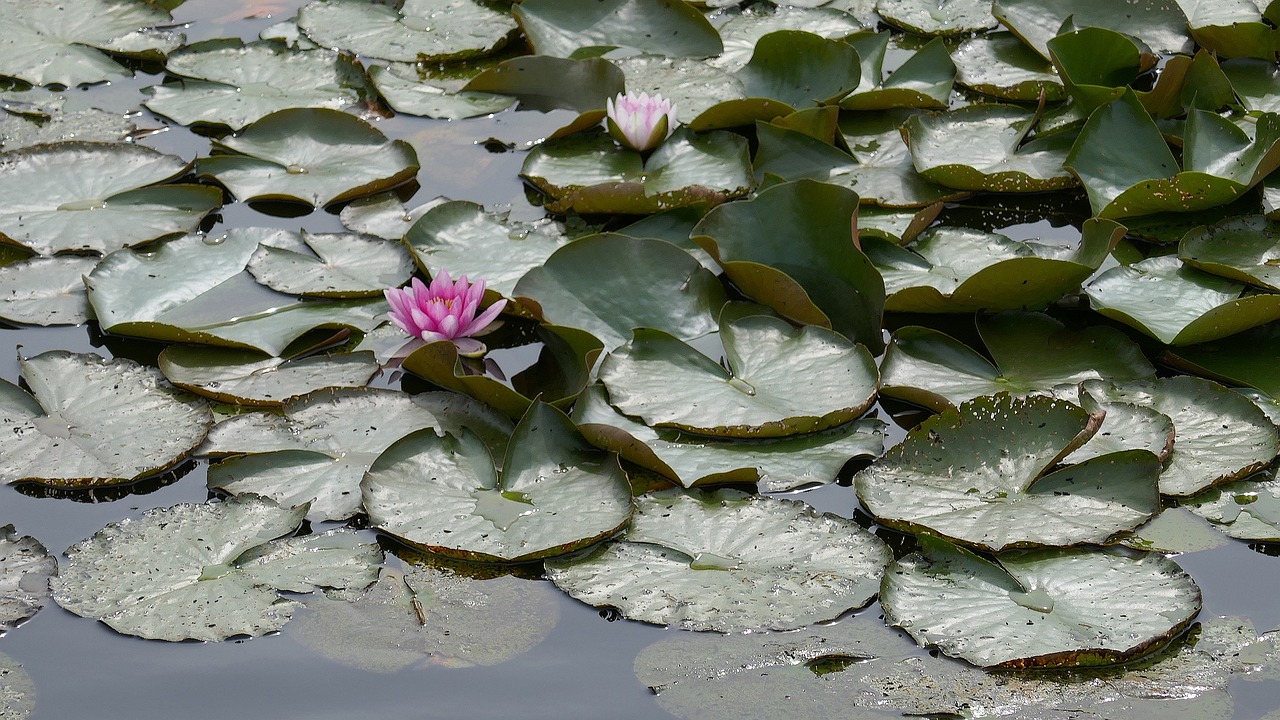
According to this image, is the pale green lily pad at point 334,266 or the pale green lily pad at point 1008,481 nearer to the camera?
the pale green lily pad at point 1008,481

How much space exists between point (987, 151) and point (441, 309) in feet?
4.50

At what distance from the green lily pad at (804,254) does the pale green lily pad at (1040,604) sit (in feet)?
1.94

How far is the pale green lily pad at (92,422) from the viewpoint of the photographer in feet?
6.23

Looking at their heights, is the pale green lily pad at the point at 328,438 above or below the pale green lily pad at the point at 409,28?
below

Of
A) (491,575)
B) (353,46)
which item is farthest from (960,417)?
(353,46)

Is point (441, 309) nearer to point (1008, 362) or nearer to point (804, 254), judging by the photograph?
point (804, 254)

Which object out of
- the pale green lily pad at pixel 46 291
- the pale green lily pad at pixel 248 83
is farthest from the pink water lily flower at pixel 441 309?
the pale green lily pad at pixel 248 83

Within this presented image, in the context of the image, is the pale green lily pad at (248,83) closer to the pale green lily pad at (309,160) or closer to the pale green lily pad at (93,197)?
the pale green lily pad at (309,160)

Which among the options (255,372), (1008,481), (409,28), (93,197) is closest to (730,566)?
(1008,481)

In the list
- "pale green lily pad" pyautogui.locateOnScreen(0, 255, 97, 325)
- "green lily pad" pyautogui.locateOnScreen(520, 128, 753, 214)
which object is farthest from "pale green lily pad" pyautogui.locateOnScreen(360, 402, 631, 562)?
"pale green lily pad" pyautogui.locateOnScreen(0, 255, 97, 325)

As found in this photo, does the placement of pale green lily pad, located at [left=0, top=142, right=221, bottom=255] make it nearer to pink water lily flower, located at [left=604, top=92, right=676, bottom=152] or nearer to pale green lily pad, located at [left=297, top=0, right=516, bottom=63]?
pale green lily pad, located at [left=297, top=0, right=516, bottom=63]

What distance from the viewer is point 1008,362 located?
2.13 metres

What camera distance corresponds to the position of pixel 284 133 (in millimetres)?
2834

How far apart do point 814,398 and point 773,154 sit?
2.97 feet
